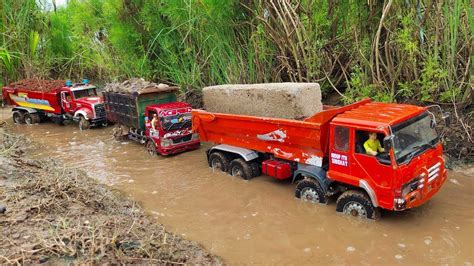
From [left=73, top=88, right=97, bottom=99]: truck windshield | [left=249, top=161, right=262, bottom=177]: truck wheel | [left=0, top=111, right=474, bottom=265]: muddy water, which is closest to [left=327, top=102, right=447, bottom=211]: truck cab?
[left=0, top=111, right=474, bottom=265]: muddy water

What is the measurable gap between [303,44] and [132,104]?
468 centimetres

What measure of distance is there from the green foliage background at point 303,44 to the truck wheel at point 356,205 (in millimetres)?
3260

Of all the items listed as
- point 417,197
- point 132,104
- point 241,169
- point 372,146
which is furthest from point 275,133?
point 132,104

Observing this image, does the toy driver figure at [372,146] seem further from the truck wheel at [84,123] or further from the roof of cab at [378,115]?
the truck wheel at [84,123]

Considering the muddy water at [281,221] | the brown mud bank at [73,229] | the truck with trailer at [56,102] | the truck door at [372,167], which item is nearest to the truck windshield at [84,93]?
the truck with trailer at [56,102]

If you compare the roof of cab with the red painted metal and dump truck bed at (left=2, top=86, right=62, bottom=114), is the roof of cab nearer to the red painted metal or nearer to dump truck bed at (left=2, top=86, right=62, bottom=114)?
the red painted metal

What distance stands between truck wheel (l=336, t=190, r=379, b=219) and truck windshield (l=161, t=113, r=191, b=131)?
485 cm

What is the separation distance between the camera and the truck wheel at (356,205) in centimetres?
615

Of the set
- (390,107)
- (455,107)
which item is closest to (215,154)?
(390,107)

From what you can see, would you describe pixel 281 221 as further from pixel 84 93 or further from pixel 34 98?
pixel 34 98

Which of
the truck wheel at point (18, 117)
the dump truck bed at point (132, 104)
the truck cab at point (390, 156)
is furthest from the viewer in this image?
the truck wheel at point (18, 117)

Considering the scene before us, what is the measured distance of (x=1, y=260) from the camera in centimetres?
405

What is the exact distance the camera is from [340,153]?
6.23 m

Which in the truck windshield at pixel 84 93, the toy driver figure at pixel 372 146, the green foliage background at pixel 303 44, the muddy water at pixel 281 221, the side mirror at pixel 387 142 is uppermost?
the green foliage background at pixel 303 44
